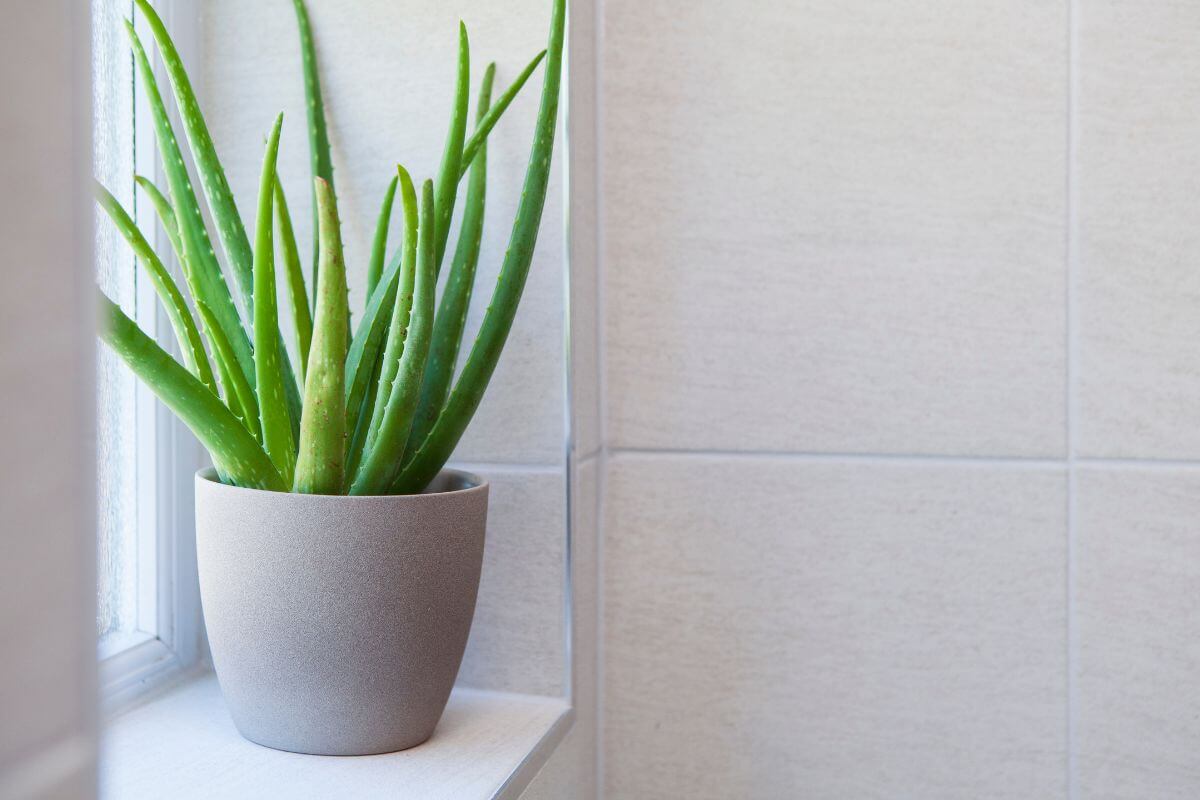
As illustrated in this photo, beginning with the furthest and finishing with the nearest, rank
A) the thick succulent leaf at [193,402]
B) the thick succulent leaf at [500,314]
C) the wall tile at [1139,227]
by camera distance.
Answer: the wall tile at [1139,227] → the thick succulent leaf at [500,314] → the thick succulent leaf at [193,402]

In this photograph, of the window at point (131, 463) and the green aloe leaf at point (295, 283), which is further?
the window at point (131, 463)

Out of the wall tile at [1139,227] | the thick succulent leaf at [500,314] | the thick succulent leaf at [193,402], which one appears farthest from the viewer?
the wall tile at [1139,227]

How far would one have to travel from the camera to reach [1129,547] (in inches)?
24.8

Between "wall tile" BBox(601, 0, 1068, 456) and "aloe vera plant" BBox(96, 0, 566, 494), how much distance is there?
15cm

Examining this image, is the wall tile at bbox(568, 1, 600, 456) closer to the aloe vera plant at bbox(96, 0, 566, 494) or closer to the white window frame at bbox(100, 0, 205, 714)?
the aloe vera plant at bbox(96, 0, 566, 494)

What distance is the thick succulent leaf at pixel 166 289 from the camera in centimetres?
46

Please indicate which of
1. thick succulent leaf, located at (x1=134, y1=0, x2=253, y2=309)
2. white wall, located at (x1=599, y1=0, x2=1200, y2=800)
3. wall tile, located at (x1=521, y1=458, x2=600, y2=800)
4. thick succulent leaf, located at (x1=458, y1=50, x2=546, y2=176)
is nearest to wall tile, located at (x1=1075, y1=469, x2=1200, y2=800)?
white wall, located at (x1=599, y1=0, x2=1200, y2=800)

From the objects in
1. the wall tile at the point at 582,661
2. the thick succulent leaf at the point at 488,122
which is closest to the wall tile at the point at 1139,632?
the wall tile at the point at 582,661

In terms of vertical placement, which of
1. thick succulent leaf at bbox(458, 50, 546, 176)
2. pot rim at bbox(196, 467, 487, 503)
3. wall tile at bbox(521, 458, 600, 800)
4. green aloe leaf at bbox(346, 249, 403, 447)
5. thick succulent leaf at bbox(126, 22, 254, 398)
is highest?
thick succulent leaf at bbox(458, 50, 546, 176)

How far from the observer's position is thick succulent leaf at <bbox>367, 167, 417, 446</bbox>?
44 centimetres

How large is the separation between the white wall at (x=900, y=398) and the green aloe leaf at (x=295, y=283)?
25 centimetres

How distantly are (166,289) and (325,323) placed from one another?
0.11 metres

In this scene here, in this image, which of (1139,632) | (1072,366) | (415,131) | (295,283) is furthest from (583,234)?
(1139,632)

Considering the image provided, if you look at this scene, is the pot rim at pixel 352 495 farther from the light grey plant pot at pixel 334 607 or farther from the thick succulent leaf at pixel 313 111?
the thick succulent leaf at pixel 313 111
